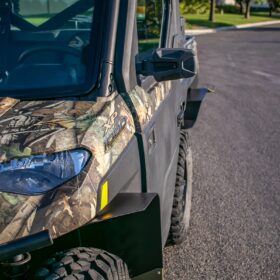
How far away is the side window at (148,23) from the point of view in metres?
3.30

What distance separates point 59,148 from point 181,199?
88.0 inches

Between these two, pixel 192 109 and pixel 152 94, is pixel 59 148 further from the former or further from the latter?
pixel 192 109

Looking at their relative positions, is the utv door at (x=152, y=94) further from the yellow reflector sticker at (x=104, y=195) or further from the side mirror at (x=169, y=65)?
the yellow reflector sticker at (x=104, y=195)

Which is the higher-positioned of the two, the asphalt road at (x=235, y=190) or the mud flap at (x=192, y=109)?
the mud flap at (x=192, y=109)

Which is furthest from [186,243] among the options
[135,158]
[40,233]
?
[40,233]

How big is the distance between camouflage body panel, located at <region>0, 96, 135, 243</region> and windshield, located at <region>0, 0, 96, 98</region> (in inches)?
11.7

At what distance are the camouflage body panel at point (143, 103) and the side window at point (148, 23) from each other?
0.25 metres

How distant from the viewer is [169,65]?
2.92m

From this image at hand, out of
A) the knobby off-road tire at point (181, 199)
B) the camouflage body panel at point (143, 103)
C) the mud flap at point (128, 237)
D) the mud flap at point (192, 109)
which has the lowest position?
the knobby off-road tire at point (181, 199)

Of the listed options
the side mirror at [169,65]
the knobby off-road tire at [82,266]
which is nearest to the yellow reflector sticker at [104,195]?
the knobby off-road tire at [82,266]

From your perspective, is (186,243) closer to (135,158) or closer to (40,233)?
(135,158)

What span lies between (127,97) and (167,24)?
143 cm

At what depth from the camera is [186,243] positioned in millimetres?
4504

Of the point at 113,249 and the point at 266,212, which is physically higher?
the point at 113,249
